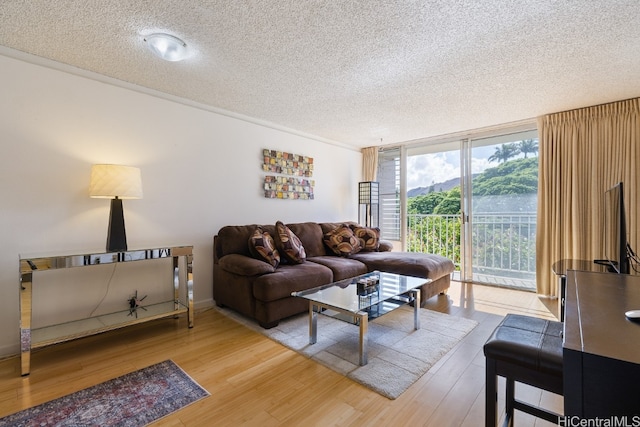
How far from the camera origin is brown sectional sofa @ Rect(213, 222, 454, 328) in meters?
2.60

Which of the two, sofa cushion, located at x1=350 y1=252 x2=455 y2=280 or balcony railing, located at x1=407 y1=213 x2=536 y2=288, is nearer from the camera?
sofa cushion, located at x1=350 y1=252 x2=455 y2=280

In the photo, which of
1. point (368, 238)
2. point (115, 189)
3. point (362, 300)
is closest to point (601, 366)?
point (362, 300)

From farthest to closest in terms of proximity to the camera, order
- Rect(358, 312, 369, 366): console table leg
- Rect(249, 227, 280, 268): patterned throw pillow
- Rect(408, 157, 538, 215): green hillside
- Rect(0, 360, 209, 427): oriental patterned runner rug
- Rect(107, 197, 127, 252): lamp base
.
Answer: Rect(408, 157, 538, 215): green hillside
Rect(249, 227, 280, 268): patterned throw pillow
Rect(107, 197, 127, 252): lamp base
Rect(358, 312, 369, 366): console table leg
Rect(0, 360, 209, 427): oriental patterned runner rug

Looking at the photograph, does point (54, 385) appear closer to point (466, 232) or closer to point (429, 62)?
point (429, 62)

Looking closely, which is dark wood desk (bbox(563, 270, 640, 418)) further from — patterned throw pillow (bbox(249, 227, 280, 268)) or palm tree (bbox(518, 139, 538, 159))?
palm tree (bbox(518, 139, 538, 159))

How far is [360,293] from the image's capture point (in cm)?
238

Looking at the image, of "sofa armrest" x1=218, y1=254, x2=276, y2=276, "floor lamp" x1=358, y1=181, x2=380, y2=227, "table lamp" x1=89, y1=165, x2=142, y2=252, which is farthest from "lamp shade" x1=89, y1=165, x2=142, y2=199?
"floor lamp" x1=358, y1=181, x2=380, y2=227

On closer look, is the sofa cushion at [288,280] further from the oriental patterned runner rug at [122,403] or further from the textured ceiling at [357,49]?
the textured ceiling at [357,49]

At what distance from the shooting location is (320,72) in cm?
248

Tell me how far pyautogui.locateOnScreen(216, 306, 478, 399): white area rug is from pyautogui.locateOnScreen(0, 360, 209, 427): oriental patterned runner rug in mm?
800

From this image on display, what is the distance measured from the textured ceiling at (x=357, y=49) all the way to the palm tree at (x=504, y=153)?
2.39ft

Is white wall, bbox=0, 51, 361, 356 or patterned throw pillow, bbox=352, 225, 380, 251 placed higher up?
white wall, bbox=0, 51, 361, 356

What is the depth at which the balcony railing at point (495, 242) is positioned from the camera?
13.1 ft

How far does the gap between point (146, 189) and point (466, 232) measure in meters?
4.15
